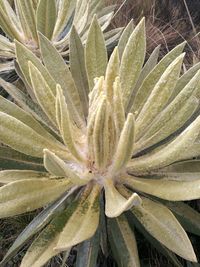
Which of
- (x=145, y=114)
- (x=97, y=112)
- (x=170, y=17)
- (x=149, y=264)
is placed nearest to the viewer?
(x=97, y=112)

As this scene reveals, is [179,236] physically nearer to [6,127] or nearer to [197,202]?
[6,127]

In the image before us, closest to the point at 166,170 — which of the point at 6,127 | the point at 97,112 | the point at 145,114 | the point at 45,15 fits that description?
the point at 145,114

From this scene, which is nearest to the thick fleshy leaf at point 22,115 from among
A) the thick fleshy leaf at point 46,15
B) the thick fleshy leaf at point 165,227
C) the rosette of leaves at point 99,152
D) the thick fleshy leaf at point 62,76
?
the rosette of leaves at point 99,152

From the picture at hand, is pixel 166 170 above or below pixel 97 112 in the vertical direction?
below

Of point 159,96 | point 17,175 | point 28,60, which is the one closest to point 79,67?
point 28,60

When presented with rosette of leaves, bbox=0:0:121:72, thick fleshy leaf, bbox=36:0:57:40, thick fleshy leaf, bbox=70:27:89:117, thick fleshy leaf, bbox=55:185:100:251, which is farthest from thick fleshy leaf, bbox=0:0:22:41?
thick fleshy leaf, bbox=55:185:100:251

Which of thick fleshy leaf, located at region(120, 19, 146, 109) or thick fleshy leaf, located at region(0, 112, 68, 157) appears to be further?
thick fleshy leaf, located at region(120, 19, 146, 109)

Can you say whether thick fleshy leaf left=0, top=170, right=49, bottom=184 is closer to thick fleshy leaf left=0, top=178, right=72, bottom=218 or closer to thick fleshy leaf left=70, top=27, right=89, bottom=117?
thick fleshy leaf left=0, top=178, right=72, bottom=218

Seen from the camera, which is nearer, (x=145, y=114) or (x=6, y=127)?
(x=6, y=127)
